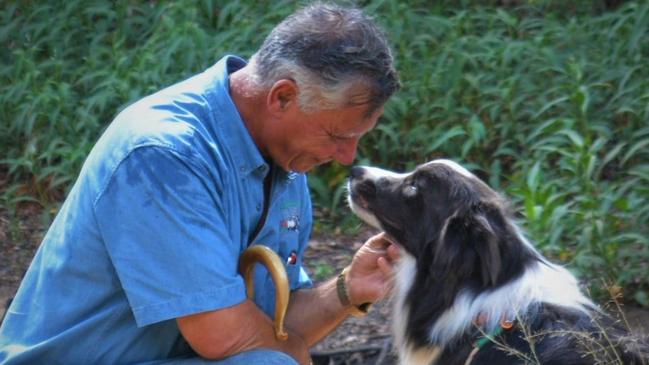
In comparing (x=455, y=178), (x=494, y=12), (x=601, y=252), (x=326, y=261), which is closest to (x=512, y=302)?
(x=455, y=178)

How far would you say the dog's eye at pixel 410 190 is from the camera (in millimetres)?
3973

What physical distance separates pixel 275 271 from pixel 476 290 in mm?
608

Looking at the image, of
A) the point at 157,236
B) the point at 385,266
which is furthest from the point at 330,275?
the point at 157,236

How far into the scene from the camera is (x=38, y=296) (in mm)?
3557

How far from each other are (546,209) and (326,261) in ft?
4.02

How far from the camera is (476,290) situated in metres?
3.71

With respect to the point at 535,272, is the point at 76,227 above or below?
above

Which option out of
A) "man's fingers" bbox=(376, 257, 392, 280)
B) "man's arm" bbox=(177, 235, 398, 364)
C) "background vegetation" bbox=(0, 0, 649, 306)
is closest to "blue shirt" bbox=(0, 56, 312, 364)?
"man's arm" bbox=(177, 235, 398, 364)

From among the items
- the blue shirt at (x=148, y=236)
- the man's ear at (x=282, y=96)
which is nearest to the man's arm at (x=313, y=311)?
the blue shirt at (x=148, y=236)

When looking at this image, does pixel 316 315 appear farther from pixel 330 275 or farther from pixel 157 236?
pixel 330 275

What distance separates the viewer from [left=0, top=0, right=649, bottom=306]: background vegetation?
18.5 ft

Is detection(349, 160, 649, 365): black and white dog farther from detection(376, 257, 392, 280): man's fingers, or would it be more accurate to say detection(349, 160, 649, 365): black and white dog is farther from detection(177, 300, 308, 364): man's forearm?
detection(177, 300, 308, 364): man's forearm

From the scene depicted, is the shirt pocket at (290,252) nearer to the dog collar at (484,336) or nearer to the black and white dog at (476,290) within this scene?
the black and white dog at (476,290)

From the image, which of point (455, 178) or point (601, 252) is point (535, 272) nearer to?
point (455, 178)
